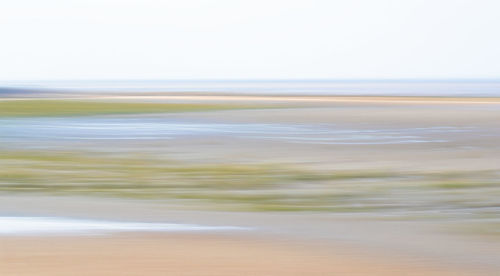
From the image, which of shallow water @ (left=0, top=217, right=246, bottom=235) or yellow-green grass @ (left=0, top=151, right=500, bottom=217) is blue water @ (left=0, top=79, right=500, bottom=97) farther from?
shallow water @ (left=0, top=217, right=246, bottom=235)

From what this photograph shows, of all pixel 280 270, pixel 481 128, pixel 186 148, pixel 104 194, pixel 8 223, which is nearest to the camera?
pixel 280 270

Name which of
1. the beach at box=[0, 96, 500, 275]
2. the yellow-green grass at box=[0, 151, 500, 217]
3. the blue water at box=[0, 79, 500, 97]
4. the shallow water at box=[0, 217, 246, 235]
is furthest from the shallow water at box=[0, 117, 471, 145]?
the blue water at box=[0, 79, 500, 97]

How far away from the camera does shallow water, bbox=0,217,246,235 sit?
6695mm

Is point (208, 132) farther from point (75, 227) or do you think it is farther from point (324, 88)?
point (324, 88)

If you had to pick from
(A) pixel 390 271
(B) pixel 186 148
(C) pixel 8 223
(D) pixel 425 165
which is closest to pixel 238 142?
(B) pixel 186 148

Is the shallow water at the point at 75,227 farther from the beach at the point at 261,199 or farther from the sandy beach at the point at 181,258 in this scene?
the sandy beach at the point at 181,258

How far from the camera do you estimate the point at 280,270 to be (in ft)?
17.8

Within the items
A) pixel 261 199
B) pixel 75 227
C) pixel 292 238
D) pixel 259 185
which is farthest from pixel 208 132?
pixel 292 238

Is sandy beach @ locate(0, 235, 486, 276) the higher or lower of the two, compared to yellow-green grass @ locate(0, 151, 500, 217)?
lower

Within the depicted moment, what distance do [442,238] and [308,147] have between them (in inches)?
316

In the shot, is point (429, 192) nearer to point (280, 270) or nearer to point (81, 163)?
point (280, 270)

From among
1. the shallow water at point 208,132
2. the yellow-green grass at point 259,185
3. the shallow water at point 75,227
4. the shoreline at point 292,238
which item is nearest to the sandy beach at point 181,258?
the shoreline at point 292,238

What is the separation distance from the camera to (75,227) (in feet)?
22.7

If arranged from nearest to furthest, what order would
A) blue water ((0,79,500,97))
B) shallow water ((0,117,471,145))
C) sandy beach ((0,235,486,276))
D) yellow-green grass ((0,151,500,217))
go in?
sandy beach ((0,235,486,276)) < yellow-green grass ((0,151,500,217)) < shallow water ((0,117,471,145)) < blue water ((0,79,500,97))
